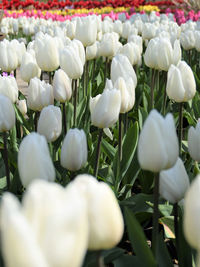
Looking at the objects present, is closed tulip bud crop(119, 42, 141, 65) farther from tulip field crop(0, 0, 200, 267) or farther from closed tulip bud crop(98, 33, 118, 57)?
closed tulip bud crop(98, 33, 118, 57)

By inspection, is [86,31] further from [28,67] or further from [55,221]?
[55,221]

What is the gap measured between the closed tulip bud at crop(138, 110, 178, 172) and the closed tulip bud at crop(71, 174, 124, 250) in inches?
13.5

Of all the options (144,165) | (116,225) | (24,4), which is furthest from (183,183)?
(24,4)

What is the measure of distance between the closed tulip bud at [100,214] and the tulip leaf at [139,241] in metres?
0.32

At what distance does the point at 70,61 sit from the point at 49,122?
1.83ft

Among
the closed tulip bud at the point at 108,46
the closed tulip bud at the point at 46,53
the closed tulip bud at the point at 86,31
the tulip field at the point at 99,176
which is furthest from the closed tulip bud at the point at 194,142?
the closed tulip bud at the point at 108,46

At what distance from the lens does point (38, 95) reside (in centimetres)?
202

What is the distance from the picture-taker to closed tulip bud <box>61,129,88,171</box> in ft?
4.70

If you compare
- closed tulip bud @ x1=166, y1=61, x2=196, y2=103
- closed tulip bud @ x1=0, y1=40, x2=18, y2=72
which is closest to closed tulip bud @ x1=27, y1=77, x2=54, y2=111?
closed tulip bud @ x1=166, y1=61, x2=196, y2=103

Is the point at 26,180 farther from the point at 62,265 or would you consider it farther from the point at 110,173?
the point at 110,173

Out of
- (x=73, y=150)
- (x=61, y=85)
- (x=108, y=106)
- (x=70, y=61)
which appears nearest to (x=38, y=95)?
(x=61, y=85)

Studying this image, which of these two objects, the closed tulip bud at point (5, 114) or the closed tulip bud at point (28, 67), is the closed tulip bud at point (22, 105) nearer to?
the closed tulip bud at point (28, 67)

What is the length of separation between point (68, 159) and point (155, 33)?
9.17 feet

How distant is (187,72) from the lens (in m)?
1.92
